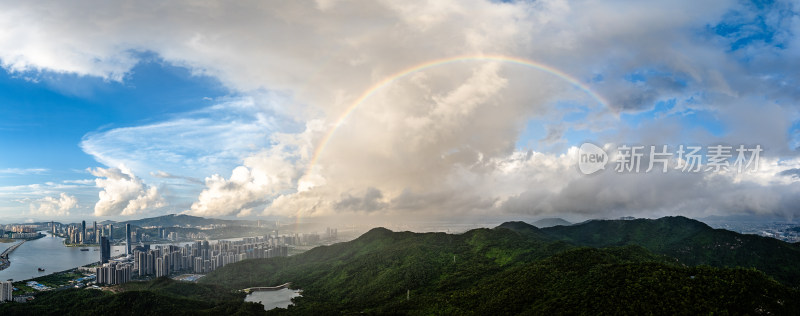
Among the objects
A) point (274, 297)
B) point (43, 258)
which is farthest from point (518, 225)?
point (43, 258)

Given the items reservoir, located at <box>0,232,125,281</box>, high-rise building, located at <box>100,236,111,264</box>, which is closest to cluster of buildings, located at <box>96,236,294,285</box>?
high-rise building, located at <box>100,236,111,264</box>

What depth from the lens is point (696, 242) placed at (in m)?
90.9

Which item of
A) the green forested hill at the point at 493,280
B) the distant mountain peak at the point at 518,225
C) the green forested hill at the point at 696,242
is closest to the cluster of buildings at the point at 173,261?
the green forested hill at the point at 493,280

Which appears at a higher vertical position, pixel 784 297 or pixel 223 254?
pixel 784 297

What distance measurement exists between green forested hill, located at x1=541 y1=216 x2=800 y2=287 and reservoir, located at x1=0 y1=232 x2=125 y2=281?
161 metres

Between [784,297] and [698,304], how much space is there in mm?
6724

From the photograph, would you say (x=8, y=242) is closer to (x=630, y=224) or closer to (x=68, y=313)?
(x=68, y=313)

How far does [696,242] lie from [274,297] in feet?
316

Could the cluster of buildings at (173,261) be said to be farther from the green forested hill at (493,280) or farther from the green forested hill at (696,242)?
the green forested hill at (696,242)

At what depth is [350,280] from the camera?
78125 mm

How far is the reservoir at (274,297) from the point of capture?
234 feet

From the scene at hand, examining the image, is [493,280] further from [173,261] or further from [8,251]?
[8,251]

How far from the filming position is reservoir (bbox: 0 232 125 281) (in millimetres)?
116875

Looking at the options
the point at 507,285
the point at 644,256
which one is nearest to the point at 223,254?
the point at 507,285
